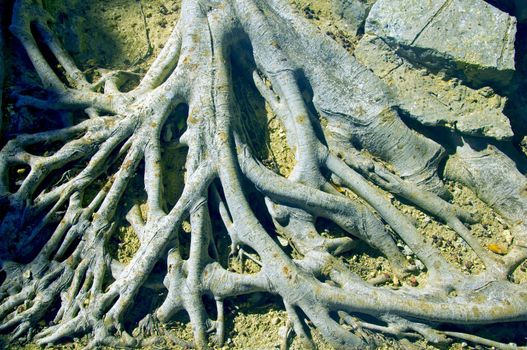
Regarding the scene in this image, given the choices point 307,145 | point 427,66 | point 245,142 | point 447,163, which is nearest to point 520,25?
point 427,66

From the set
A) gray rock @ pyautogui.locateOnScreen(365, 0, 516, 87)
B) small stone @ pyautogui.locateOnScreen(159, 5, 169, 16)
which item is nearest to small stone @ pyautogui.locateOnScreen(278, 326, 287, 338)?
gray rock @ pyautogui.locateOnScreen(365, 0, 516, 87)

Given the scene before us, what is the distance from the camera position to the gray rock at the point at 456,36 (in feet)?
12.0

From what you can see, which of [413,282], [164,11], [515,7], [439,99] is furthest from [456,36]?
[164,11]

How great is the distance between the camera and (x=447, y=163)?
12.5 feet

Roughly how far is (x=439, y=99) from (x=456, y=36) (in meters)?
0.53

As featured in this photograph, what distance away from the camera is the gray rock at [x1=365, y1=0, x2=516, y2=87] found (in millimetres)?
3648

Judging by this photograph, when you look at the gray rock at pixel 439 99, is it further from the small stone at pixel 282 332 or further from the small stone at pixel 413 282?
the small stone at pixel 282 332

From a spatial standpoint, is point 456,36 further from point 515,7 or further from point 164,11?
point 164,11

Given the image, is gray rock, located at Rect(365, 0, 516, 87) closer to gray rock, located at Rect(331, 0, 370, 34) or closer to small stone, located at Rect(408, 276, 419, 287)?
gray rock, located at Rect(331, 0, 370, 34)

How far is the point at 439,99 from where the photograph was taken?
3.81m

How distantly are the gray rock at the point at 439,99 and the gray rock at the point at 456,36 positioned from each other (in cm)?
10

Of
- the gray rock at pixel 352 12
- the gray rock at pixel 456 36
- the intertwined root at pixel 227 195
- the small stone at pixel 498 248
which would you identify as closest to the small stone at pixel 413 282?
the intertwined root at pixel 227 195

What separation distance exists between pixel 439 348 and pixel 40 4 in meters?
4.56

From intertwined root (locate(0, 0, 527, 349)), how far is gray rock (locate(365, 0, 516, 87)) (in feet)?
1.54
